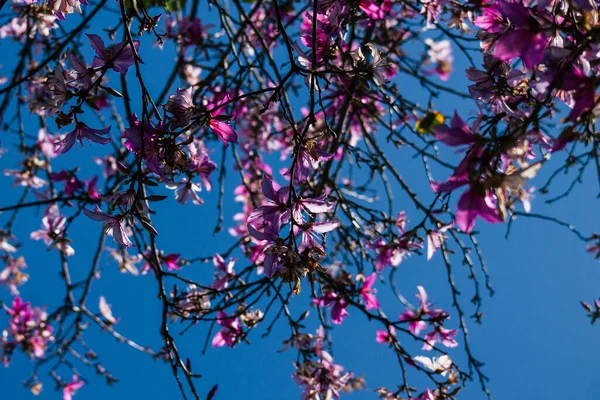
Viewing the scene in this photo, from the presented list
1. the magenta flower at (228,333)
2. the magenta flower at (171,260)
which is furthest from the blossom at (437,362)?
the magenta flower at (171,260)

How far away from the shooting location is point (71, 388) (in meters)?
3.22

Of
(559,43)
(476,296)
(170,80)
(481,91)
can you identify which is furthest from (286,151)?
(559,43)

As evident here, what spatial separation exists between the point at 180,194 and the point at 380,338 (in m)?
1.07

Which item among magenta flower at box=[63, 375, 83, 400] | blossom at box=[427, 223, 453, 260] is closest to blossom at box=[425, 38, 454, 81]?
blossom at box=[427, 223, 453, 260]

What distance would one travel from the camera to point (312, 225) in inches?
42.1

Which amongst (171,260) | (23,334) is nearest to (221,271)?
Answer: (171,260)

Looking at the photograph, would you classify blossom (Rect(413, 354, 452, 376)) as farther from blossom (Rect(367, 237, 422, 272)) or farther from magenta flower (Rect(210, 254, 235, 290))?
magenta flower (Rect(210, 254, 235, 290))

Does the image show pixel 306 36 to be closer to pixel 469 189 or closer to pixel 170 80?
pixel 469 189

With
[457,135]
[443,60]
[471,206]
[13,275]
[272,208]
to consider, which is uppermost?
[443,60]

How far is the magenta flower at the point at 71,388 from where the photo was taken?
3.21 metres

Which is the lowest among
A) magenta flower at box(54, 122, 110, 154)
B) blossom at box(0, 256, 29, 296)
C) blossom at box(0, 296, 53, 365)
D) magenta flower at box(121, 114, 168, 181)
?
magenta flower at box(121, 114, 168, 181)

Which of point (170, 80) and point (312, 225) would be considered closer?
point (312, 225)

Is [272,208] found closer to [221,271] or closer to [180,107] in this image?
[180,107]

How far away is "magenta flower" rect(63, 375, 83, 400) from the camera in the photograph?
321 centimetres
